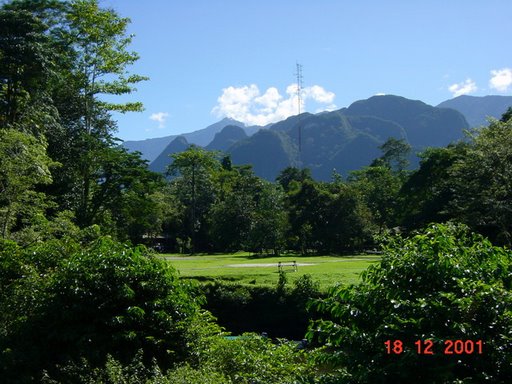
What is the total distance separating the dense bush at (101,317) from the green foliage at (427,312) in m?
2.72

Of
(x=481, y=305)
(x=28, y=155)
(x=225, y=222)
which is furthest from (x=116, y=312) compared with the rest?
(x=225, y=222)

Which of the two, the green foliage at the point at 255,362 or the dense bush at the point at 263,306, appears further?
the dense bush at the point at 263,306

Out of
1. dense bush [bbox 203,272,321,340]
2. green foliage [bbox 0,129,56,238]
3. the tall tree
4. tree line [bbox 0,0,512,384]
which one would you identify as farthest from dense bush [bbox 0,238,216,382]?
the tall tree

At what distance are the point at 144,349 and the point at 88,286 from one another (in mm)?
1102

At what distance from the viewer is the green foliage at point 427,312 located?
3938 millimetres

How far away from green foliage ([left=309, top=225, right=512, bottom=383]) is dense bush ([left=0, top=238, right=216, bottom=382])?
8.91 feet

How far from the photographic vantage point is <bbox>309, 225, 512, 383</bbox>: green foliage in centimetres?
394

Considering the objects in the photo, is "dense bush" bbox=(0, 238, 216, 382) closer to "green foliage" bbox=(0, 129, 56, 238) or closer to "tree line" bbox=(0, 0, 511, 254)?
"tree line" bbox=(0, 0, 511, 254)

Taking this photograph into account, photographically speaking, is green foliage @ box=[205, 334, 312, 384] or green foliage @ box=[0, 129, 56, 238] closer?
green foliage @ box=[205, 334, 312, 384]

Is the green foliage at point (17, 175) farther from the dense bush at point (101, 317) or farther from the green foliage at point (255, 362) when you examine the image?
the green foliage at point (255, 362)

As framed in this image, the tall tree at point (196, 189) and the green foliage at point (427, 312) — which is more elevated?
the tall tree at point (196, 189)

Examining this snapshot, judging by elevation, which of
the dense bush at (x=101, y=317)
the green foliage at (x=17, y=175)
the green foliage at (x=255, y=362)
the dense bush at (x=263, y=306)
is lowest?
the dense bush at (x=263, y=306)
